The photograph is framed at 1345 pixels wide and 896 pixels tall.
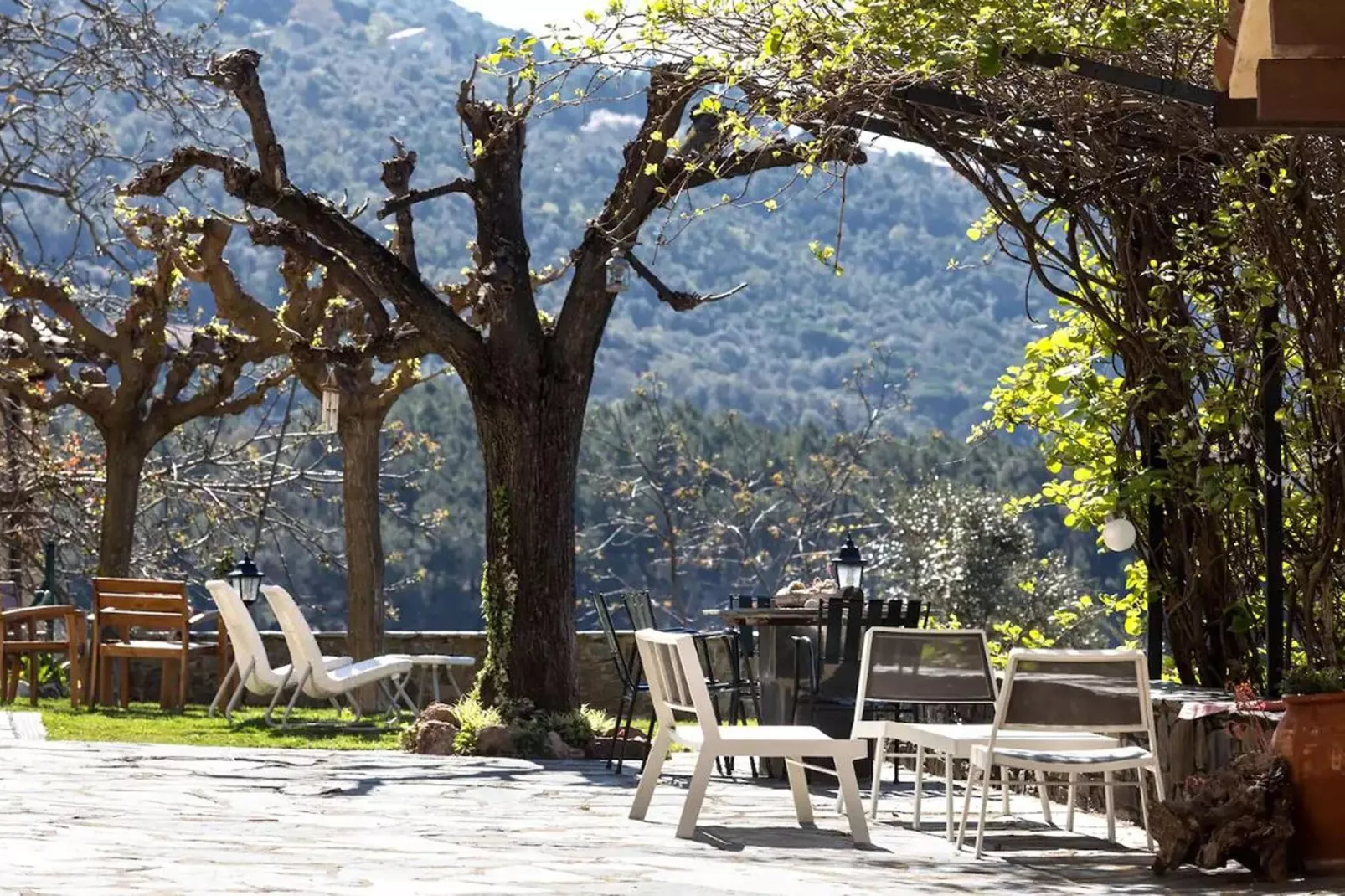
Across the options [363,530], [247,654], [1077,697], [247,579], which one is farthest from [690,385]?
[1077,697]

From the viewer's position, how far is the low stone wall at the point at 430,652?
15.5m

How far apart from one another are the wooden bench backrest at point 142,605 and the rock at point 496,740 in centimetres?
339

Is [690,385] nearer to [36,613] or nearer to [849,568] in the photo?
[36,613]

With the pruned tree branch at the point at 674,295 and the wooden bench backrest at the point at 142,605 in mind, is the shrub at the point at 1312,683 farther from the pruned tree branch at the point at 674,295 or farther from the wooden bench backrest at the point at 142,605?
the wooden bench backrest at the point at 142,605

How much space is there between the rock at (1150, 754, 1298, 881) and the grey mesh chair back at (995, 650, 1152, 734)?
452 mm

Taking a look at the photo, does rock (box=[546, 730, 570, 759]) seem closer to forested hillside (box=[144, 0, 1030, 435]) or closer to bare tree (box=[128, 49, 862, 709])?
bare tree (box=[128, 49, 862, 709])

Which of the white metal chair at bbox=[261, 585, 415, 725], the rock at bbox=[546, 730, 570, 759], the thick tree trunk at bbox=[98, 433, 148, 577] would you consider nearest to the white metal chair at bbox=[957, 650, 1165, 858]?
the rock at bbox=[546, 730, 570, 759]

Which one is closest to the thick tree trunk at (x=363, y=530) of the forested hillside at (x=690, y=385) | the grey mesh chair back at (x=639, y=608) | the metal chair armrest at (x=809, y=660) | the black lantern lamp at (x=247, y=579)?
the black lantern lamp at (x=247, y=579)

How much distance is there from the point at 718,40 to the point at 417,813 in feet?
11.1

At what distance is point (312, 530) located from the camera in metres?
25.1

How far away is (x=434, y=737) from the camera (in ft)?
34.9

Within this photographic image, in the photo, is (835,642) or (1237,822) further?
(835,642)

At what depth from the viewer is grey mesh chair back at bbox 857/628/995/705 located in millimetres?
7285

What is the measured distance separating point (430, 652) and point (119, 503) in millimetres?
3042
